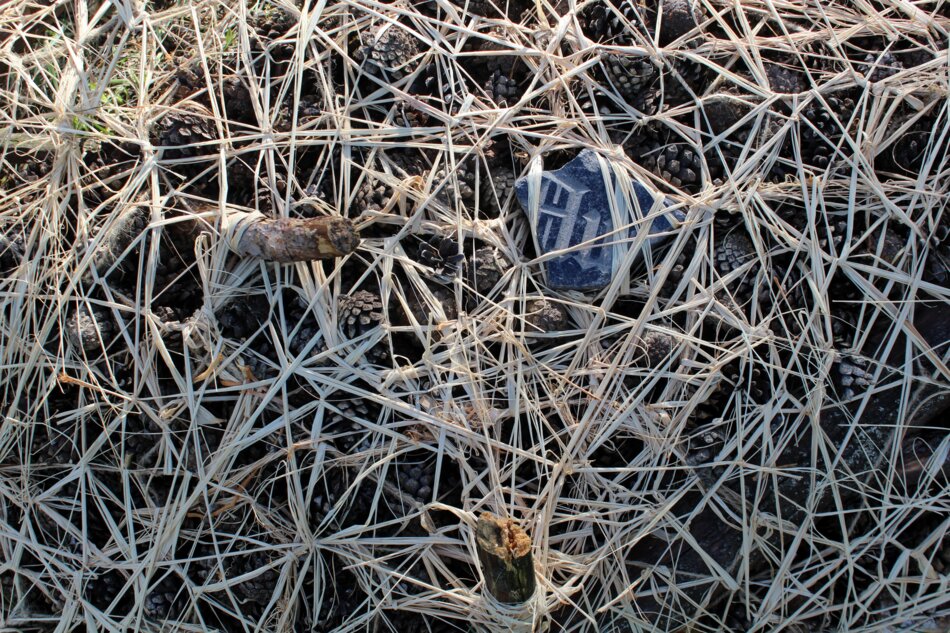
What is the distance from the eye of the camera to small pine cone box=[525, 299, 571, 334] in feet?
5.04

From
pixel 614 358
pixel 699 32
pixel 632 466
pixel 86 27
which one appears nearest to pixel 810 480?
pixel 632 466

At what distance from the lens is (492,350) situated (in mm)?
1563

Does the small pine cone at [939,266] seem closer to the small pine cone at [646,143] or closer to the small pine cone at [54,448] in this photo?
the small pine cone at [646,143]

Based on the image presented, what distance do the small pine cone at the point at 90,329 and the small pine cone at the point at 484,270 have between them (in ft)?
2.79

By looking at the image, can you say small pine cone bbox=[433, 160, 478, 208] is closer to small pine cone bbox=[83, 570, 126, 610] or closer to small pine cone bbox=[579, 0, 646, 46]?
small pine cone bbox=[579, 0, 646, 46]

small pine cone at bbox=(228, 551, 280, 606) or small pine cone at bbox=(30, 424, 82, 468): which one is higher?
small pine cone at bbox=(30, 424, 82, 468)

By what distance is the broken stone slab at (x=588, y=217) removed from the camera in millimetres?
1544

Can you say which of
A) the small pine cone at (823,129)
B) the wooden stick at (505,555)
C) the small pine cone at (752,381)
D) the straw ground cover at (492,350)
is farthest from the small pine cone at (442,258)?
the small pine cone at (823,129)

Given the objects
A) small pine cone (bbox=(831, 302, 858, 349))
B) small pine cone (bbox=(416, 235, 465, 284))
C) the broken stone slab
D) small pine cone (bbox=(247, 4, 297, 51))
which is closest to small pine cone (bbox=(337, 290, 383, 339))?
small pine cone (bbox=(416, 235, 465, 284))

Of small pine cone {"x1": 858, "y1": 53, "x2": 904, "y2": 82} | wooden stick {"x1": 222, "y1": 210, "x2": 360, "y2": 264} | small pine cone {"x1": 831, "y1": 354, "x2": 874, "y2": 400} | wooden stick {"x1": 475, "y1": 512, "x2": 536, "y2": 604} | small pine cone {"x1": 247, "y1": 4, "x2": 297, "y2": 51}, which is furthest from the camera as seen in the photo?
small pine cone {"x1": 247, "y1": 4, "x2": 297, "y2": 51}

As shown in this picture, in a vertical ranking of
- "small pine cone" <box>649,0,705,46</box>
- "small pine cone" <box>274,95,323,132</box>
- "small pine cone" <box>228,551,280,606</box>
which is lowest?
"small pine cone" <box>228,551,280,606</box>

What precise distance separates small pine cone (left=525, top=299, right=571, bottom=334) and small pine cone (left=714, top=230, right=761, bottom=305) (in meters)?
0.38

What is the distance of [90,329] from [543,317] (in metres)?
Result: 1.04

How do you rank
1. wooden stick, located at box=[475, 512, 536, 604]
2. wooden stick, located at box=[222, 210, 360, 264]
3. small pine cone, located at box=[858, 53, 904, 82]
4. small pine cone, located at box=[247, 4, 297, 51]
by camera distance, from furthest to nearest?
small pine cone, located at box=[247, 4, 297, 51] → small pine cone, located at box=[858, 53, 904, 82] → wooden stick, located at box=[222, 210, 360, 264] → wooden stick, located at box=[475, 512, 536, 604]
